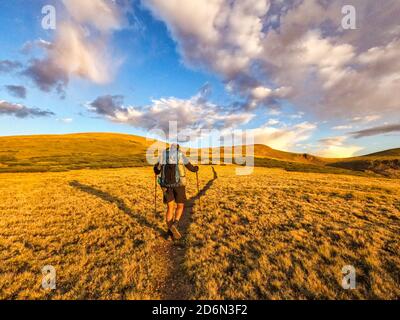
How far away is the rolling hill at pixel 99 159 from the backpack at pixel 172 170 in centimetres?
4722

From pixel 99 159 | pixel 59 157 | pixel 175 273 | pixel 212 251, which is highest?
pixel 59 157

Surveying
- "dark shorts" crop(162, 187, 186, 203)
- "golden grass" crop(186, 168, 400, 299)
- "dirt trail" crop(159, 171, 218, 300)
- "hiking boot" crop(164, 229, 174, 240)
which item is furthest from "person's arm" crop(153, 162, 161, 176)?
"golden grass" crop(186, 168, 400, 299)

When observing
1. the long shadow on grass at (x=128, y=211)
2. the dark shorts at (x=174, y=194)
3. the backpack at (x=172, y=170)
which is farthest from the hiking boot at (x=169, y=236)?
the backpack at (x=172, y=170)

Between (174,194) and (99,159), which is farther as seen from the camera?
(99,159)

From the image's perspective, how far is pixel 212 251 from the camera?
820 centimetres

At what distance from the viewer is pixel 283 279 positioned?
618 centimetres

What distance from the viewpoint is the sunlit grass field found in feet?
19.2

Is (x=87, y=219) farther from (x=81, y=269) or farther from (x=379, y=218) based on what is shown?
(x=379, y=218)

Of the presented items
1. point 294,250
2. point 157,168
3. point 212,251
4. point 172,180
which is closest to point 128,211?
point 157,168

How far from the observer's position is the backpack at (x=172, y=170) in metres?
9.40

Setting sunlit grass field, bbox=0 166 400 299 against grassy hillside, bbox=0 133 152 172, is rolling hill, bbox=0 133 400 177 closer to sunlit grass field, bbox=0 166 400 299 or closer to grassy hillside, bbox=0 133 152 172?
grassy hillside, bbox=0 133 152 172

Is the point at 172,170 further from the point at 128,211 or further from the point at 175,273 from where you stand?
the point at 128,211

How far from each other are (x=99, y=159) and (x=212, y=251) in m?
74.0
